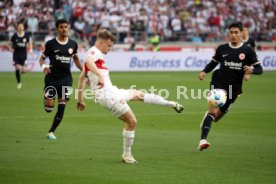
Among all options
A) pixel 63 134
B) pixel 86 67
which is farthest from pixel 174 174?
pixel 63 134

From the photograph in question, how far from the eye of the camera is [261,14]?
45625mm

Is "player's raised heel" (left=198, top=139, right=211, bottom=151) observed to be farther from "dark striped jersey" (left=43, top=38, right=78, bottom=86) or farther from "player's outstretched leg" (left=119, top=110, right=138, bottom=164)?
"dark striped jersey" (left=43, top=38, right=78, bottom=86)

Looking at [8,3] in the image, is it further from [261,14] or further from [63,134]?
[63,134]

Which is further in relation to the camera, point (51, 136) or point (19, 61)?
point (19, 61)

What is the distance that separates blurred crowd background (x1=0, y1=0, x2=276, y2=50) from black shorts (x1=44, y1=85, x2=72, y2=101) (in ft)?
78.8

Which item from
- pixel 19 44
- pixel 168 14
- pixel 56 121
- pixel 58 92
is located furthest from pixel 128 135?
pixel 168 14

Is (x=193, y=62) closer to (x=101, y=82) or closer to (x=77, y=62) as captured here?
(x=77, y=62)

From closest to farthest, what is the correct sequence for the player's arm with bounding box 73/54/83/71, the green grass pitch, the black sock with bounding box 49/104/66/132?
the green grass pitch, the black sock with bounding box 49/104/66/132, the player's arm with bounding box 73/54/83/71

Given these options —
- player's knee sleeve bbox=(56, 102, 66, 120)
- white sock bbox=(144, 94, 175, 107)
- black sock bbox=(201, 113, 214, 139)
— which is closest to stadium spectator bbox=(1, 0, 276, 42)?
player's knee sleeve bbox=(56, 102, 66, 120)

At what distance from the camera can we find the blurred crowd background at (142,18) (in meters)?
39.4

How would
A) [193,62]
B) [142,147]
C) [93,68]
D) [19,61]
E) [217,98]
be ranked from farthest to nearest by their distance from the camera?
1. [193,62]
2. [19,61]
3. [142,147]
4. [217,98]
5. [93,68]

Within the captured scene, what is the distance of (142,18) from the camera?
4159 centimetres

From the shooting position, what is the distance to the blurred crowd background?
39375 mm

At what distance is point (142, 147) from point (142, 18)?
28671 millimetres
